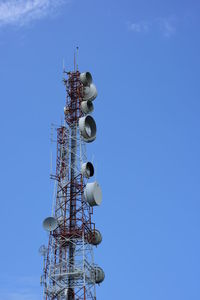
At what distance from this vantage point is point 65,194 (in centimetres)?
4559

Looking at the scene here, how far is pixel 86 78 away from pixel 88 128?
6.26 meters

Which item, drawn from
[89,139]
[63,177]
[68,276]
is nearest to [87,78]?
[89,139]

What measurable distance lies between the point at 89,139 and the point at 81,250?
1024 cm

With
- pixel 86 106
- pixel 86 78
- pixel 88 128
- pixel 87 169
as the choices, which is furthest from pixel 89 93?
pixel 87 169

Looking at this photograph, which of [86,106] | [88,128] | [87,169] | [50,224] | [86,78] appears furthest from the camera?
[86,78]

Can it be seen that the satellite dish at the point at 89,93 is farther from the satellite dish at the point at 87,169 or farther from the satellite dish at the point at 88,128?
the satellite dish at the point at 87,169

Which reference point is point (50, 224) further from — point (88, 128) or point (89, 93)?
point (89, 93)

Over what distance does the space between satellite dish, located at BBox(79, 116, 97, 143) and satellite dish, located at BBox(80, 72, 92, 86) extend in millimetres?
5385

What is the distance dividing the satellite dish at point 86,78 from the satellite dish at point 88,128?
17.7 ft

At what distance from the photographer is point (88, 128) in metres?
47.0

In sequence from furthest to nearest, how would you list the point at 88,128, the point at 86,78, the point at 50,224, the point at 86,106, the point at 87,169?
the point at 86,78 < the point at 86,106 < the point at 88,128 < the point at 87,169 < the point at 50,224

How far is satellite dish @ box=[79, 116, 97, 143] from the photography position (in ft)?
151

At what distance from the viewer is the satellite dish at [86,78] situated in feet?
166

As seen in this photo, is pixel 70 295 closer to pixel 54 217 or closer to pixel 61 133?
pixel 54 217
